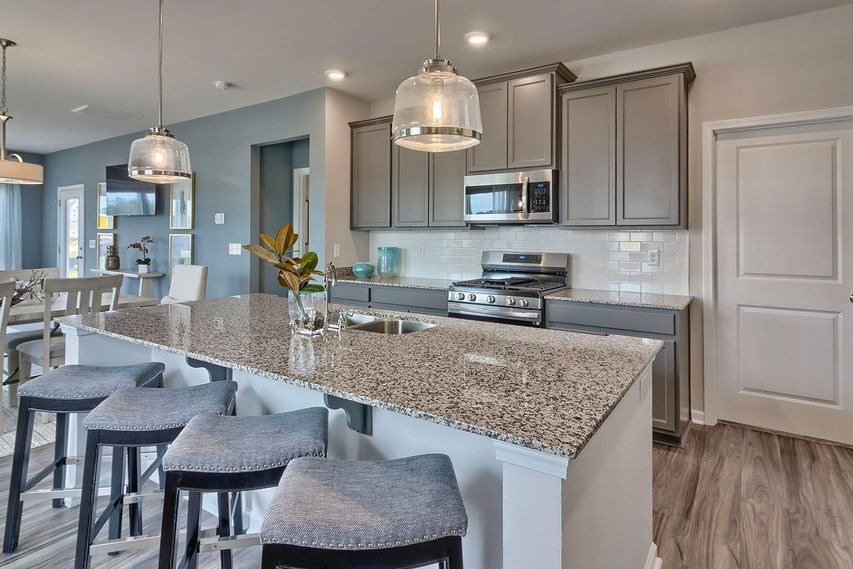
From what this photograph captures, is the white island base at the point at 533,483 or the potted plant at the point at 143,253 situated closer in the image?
the white island base at the point at 533,483

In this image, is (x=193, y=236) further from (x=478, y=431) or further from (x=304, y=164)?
(x=478, y=431)

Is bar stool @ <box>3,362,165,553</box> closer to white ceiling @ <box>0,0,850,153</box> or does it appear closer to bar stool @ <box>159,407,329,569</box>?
bar stool @ <box>159,407,329,569</box>

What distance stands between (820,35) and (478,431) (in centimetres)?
344

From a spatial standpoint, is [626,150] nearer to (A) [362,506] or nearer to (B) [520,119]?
(B) [520,119]

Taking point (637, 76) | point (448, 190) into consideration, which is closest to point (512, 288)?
point (448, 190)

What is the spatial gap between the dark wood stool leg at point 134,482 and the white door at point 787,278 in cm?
339

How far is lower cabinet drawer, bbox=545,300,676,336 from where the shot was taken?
9.38 ft

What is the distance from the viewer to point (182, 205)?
18.3ft

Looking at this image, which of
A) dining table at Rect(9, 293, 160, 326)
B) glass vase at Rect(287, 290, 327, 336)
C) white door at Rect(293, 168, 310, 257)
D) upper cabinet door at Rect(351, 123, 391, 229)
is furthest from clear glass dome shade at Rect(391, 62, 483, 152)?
white door at Rect(293, 168, 310, 257)

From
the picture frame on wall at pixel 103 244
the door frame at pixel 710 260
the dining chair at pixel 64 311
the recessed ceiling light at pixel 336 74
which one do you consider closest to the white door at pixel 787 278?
the door frame at pixel 710 260

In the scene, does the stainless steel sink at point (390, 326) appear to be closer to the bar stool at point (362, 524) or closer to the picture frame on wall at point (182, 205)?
the bar stool at point (362, 524)

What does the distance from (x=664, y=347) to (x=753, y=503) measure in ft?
2.95

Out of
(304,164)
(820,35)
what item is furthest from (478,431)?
(304,164)

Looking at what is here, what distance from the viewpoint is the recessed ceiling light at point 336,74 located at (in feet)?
12.8
